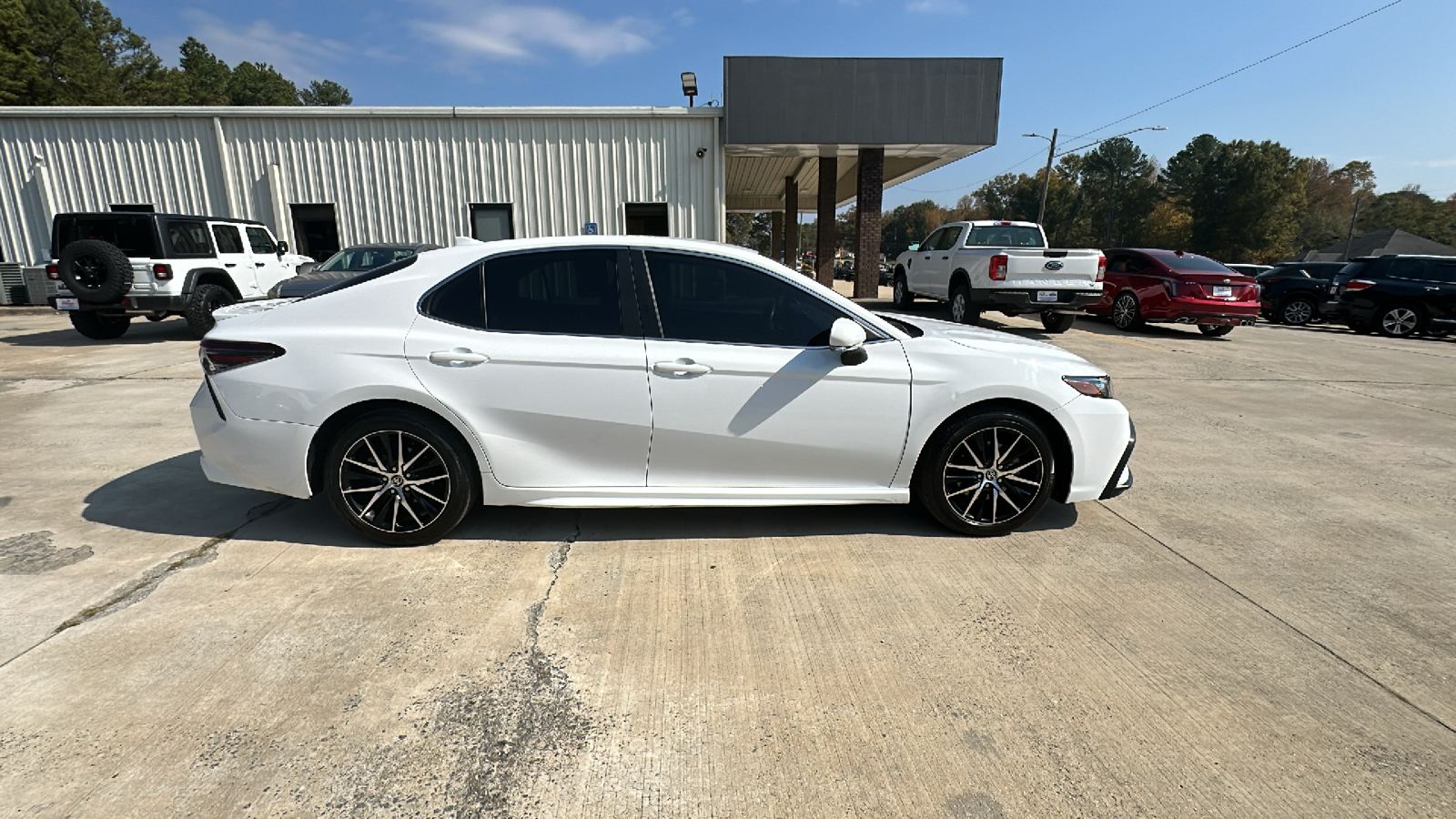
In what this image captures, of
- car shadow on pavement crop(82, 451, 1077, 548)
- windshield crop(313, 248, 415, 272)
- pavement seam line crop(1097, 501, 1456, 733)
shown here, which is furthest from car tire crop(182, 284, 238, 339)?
pavement seam line crop(1097, 501, 1456, 733)

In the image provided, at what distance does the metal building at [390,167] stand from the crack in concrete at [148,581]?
537 inches

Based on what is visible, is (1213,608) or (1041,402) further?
(1041,402)

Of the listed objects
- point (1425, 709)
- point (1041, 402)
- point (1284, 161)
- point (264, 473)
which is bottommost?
point (1425, 709)

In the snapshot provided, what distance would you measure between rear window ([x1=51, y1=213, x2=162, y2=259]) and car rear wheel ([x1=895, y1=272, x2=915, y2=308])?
12.9 m

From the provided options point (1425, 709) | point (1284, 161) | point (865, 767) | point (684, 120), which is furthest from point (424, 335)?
point (1284, 161)

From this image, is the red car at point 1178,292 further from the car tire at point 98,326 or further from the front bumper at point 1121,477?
the car tire at point 98,326

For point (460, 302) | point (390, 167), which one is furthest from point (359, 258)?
point (460, 302)

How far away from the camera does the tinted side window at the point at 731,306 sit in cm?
346

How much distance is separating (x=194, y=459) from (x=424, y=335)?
2.90 meters

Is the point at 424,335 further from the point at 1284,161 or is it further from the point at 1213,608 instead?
the point at 1284,161

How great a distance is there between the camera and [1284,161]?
64.3 meters

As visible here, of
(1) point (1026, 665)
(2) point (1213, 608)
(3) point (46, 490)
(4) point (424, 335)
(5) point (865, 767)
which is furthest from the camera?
(3) point (46, 490)

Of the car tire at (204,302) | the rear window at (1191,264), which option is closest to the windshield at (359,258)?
the car tire at (204,302)

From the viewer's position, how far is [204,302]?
10.4 meters
